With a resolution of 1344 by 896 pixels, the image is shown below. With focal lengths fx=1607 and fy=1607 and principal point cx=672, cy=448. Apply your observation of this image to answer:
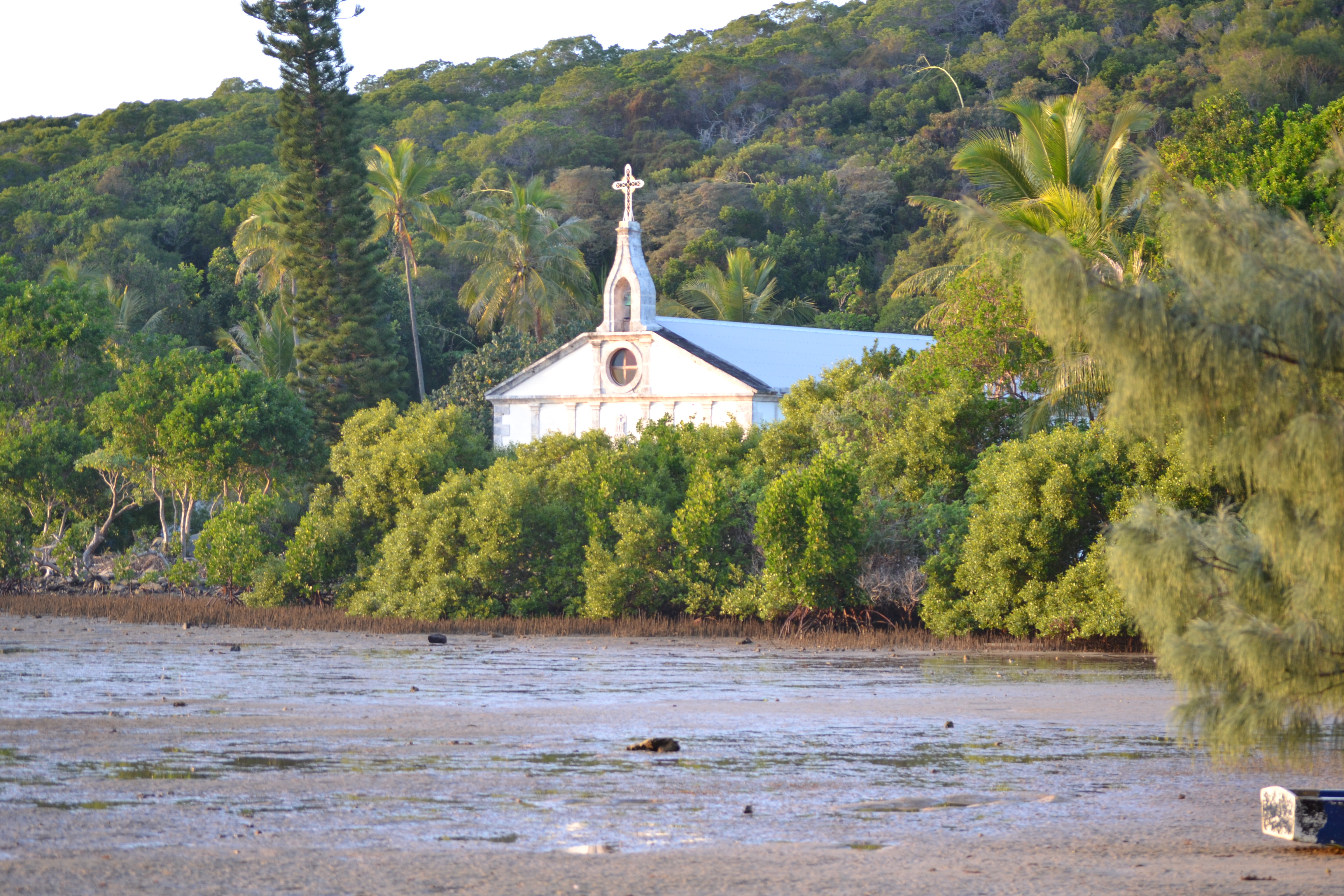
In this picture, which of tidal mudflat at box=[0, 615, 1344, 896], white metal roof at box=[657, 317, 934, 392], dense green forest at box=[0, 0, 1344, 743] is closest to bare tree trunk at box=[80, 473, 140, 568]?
dense green forest at box=[0, 0, 1344, 743]

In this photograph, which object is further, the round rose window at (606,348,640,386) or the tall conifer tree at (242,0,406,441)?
the tall conifer tree at (242,0,406,441)

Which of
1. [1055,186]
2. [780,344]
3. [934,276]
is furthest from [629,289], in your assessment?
[1055,186]

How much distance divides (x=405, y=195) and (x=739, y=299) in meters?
11.9

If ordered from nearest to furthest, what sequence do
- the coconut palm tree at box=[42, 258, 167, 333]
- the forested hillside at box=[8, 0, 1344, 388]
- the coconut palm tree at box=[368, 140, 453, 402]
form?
1. the coconut palm tree at box=[42, 258, 167, 333]
2. the coconut palm tree at box=[368, 140, 453, 402]
3. the forested hillside at box=[8, 0, 1344, 388]

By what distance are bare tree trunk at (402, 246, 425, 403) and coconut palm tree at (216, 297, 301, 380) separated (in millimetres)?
3871

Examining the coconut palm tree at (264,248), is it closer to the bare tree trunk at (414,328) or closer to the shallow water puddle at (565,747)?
the bare tree trunk at (414,328)

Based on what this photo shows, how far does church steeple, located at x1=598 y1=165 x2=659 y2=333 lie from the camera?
135ft

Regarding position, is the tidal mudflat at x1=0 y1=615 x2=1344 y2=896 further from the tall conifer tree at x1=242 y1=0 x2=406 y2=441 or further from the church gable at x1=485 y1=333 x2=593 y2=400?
the tall conifer tree at x1=242 y1=0 x2=406 y2=441

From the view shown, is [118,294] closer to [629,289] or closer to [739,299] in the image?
[739,299]

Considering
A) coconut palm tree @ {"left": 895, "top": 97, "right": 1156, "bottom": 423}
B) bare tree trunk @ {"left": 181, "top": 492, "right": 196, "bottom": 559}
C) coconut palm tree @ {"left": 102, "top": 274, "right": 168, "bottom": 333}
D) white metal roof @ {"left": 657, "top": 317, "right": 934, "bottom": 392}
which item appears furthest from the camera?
coconut palm tree @ {"left": 102, "top": 274, "right": 168, "bottom": 333}

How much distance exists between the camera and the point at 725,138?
7906cm

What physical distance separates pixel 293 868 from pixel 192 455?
27.5 meters

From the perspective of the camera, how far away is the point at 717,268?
193ft

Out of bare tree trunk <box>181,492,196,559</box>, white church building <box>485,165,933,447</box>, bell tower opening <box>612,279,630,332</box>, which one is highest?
bell tower opening <box>612,279,630,332</box>
